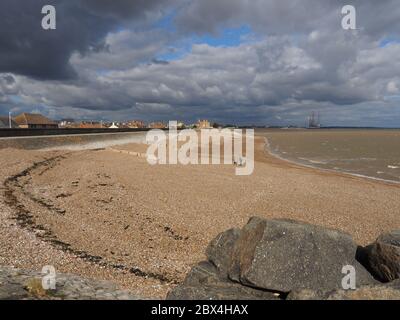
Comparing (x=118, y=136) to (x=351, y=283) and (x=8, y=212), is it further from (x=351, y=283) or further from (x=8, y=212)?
(x=351, y=283)

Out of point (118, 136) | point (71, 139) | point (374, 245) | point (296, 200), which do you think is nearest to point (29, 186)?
point (296, 200)

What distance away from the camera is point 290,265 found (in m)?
5.33

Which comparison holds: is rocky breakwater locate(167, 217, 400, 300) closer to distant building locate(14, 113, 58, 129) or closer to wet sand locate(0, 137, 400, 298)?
wet sand locate(0, 137, 400, 298)

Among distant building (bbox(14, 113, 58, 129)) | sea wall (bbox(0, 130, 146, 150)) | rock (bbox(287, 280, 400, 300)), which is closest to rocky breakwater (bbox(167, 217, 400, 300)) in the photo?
rock (bbox(287, 280, 400, 300))

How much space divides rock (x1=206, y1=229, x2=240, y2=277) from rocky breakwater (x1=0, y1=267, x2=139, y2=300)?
5.44 feet

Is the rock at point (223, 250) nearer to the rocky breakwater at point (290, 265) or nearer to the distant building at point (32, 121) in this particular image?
the rocky breakwater at point (290, 265)

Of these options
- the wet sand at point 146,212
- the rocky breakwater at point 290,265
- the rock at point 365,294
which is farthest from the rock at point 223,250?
the rock at point 365,294

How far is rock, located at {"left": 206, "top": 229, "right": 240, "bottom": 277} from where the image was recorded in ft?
20.4

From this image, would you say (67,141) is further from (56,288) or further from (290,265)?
(290,265)

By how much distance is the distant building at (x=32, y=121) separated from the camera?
3049 inches

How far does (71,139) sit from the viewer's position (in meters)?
35.1
